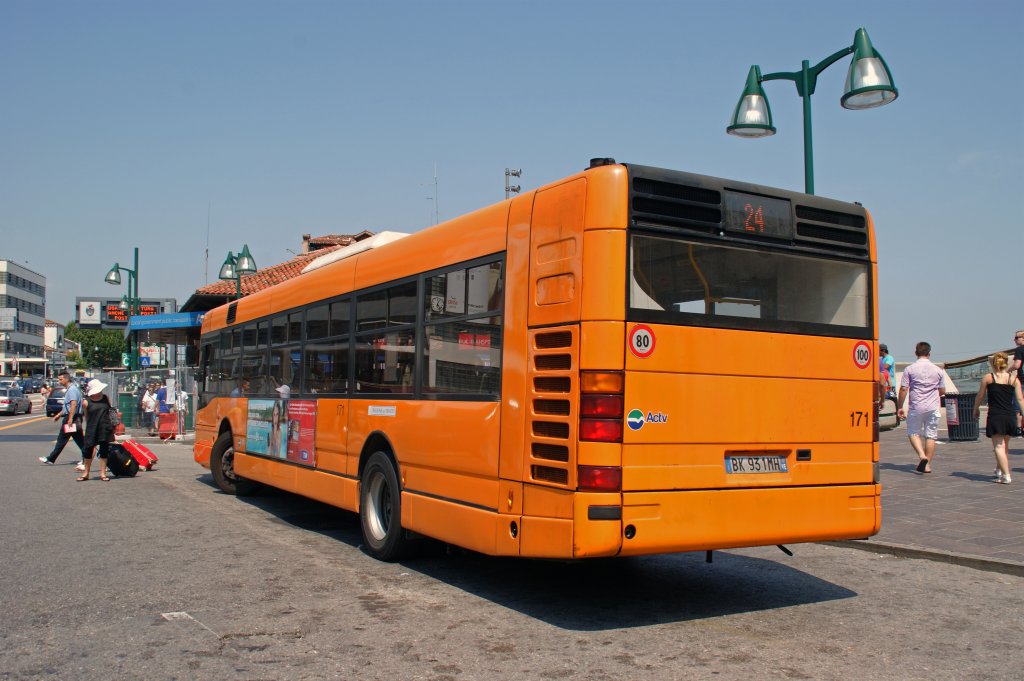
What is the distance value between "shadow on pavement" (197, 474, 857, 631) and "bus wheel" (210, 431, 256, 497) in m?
4.68

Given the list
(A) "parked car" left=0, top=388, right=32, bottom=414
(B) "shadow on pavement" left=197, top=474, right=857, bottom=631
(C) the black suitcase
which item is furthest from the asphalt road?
(A) "parked car" left=0, top=388, right=32, bottom=414

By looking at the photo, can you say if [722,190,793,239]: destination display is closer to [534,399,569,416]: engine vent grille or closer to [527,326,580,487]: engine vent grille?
[527,326,580,487]: engine vent grille

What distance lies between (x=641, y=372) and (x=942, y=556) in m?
4.11

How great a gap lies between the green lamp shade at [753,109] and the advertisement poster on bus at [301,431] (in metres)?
6.95

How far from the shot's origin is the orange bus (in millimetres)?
5676

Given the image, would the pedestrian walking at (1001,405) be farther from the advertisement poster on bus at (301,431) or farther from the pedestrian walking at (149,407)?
the pedestrian walking at (149,407)

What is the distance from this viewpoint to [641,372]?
18.8 feet

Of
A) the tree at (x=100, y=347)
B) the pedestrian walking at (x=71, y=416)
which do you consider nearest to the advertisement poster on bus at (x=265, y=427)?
the pedestrian walking at (x=71, y=416)

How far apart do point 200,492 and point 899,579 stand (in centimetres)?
1013

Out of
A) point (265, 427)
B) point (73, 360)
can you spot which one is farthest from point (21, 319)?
point (265, 427)

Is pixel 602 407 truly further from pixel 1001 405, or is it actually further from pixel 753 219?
pixel 1001 405

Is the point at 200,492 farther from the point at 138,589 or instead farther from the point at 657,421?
the point at 657,421

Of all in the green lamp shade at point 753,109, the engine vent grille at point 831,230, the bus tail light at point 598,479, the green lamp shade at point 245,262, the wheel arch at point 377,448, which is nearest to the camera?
the bus tail light at point 598,479

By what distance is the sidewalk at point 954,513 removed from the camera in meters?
8.14
